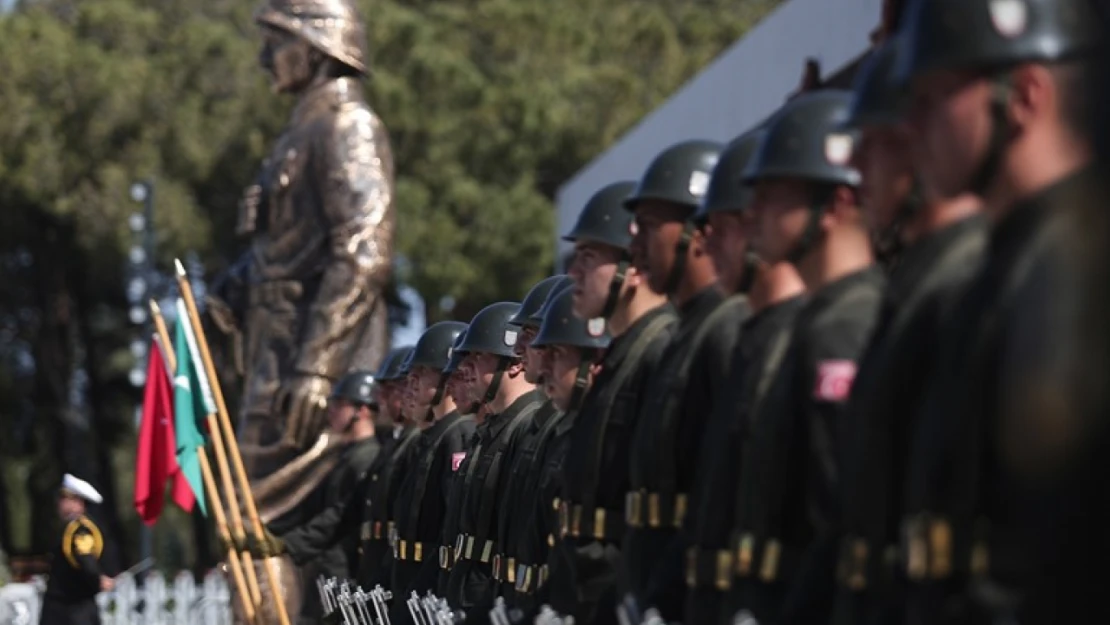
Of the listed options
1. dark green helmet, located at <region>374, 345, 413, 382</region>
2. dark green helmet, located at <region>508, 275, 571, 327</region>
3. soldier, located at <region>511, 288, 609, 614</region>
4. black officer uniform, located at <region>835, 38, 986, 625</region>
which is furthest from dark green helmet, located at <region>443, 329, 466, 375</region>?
black officer uniform, located at <region>835, 38, 986, 625</region>

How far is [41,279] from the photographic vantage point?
41281mm

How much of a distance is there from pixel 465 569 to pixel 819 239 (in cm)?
474

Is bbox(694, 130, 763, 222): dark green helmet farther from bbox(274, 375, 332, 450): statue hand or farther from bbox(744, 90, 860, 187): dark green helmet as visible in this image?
bbox(274, 375, 332, 450): statue hand

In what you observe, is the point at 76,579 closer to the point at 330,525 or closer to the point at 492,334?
the point at 330,525

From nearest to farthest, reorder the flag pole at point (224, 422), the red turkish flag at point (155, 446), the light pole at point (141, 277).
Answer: the flag pole at point (224, 422) → the red turkish flag at point (155, 446) → the light pole at point (141, 277)

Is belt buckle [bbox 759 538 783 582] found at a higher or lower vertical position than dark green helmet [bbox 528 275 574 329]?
lower

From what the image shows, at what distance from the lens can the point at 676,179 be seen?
24.1 feet

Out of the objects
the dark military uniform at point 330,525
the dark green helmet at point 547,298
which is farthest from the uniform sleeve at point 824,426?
the dark military uniform at point 330,525

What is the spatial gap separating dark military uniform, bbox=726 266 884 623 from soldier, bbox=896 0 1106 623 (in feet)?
2.54

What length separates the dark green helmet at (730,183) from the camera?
652cm

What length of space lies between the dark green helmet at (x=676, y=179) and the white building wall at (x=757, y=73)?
21.7 feet

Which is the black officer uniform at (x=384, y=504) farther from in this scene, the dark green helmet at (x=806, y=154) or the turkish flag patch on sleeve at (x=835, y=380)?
the turkish flag patch on sleeve at (x=835, y=380)

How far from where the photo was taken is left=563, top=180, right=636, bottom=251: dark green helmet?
8039mm

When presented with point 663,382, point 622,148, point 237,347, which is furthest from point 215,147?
point 663,382
